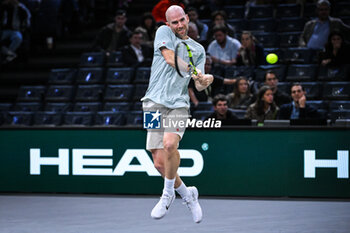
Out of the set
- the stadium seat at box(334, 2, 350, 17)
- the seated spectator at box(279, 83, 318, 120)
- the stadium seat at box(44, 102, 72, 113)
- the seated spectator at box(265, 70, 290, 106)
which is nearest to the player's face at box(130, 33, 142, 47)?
the stadium seat at box(44, 102, 72, 113)

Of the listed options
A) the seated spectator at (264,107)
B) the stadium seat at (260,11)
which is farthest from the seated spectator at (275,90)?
the stadium seat at (260,11)

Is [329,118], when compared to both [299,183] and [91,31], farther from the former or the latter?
[91,31]

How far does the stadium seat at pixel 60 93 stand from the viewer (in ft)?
41.6

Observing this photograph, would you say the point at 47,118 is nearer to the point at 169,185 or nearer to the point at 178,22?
the point at 169,185

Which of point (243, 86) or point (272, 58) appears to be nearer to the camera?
point (243, 86)

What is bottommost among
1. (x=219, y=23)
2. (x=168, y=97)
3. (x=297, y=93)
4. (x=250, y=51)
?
(x=297, y=93)

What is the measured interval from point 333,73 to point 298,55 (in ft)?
3.11

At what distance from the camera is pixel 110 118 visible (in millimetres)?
11273

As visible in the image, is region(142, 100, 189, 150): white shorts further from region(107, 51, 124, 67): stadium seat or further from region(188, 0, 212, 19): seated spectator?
region(188, 0, 212, 19): seated spectator

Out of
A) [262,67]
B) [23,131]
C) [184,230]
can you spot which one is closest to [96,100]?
[23,131]

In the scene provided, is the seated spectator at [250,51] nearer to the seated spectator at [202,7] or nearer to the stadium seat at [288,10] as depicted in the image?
the stadium seat at [288,10]

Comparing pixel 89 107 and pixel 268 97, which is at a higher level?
pixel 268 97

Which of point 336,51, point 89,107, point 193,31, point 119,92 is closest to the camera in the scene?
point 336,51

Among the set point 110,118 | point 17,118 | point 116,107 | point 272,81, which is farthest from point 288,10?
point 17,118
